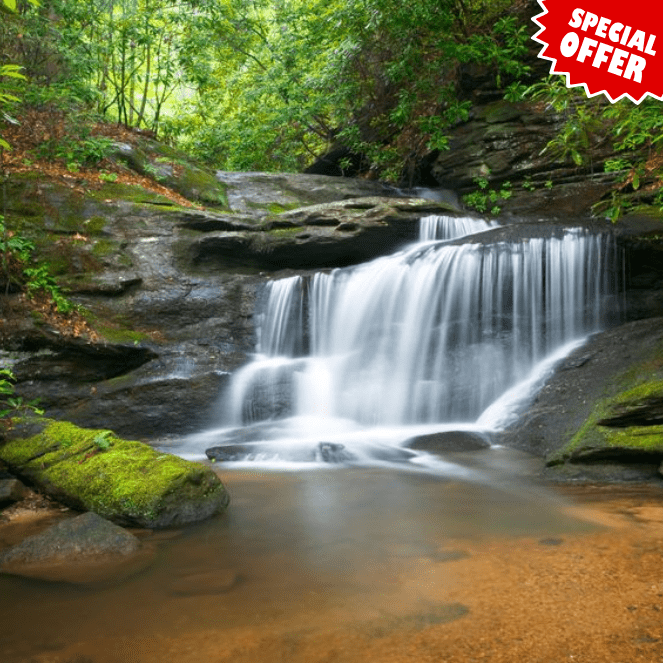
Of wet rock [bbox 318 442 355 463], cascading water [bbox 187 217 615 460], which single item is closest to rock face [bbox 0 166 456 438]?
cascading water [bbox 187 217 615 460]

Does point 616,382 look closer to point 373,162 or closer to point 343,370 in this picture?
point 343,370

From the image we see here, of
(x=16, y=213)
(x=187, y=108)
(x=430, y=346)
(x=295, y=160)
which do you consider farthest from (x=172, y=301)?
(x=187, y=108)

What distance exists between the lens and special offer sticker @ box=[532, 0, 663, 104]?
5.97 meters

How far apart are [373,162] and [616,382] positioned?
421 inches

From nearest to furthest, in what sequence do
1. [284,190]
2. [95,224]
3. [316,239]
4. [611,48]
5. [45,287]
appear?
[611,48], [45,287], [95,224], [316,239], [284,190]

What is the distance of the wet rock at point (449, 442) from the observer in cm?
706

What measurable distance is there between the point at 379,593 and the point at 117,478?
2334 mm

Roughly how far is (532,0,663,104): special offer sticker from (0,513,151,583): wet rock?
564 centimetres

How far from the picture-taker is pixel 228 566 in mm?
3516

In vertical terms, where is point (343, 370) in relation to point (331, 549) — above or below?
above

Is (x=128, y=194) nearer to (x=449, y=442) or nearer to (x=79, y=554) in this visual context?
(x=449, y=442)

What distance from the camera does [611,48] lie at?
20.9 feet

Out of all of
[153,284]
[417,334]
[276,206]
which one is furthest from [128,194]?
[417,334]

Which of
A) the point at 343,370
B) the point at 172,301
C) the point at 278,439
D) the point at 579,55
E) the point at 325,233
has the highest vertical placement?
the point at 579,55
